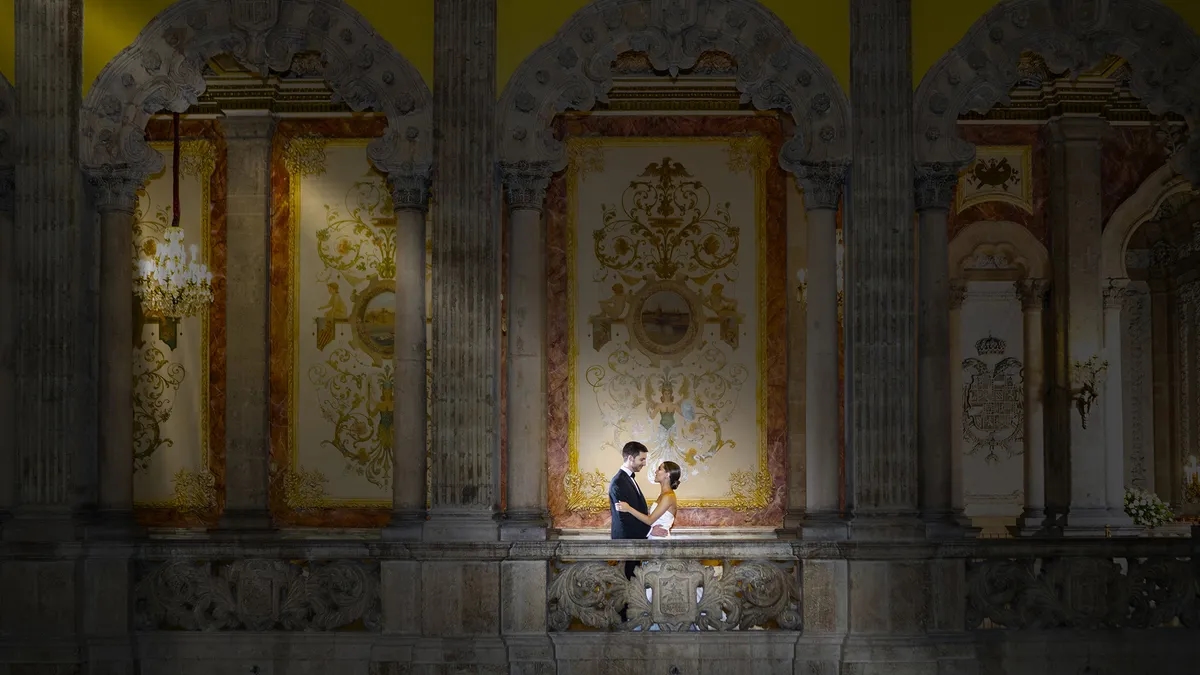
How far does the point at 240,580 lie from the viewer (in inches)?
430

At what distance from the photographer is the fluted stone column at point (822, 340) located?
10969 mm

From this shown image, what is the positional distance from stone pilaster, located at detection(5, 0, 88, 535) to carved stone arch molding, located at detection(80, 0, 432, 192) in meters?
0.25

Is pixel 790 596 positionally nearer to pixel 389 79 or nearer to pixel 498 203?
pixel 498 203

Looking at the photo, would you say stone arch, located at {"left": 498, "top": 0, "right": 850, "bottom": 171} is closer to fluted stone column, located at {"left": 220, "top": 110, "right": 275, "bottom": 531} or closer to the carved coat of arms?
fluted stone column, located at {"left": 220, "top": 110, "right": 275, "bottom": 531}

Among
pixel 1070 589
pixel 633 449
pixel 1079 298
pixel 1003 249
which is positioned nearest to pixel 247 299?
pixel 633 449

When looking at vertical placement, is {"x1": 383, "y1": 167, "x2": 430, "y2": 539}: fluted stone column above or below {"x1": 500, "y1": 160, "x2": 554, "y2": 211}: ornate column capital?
below

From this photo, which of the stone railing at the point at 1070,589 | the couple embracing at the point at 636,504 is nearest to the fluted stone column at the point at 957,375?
the stone railing at the point at 1070,589

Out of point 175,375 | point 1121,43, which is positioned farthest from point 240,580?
point 1121,43

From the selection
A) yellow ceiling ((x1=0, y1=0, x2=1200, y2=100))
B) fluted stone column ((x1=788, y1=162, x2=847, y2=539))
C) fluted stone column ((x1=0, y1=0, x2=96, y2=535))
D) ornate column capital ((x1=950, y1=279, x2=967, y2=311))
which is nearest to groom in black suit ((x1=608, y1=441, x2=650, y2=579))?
fluted stone column ((x1=788, y1=162, x2=847, y2=539))

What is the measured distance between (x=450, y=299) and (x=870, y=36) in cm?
359

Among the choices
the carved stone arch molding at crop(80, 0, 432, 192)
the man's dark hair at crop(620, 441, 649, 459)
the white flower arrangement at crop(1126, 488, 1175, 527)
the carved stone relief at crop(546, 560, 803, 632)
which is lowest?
the carved stone relief at crop(546, 560, 803, 632)

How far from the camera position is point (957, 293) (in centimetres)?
1559

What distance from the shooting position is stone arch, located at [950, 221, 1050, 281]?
15328mm

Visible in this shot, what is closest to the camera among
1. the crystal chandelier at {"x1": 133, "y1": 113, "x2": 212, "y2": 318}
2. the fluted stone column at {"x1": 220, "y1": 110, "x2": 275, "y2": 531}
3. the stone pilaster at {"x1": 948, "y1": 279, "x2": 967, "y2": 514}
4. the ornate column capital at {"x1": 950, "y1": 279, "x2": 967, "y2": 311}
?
the crystal chandelier at {"x1": 133, "y1": 113, "x2": 212, "y2": 318}
